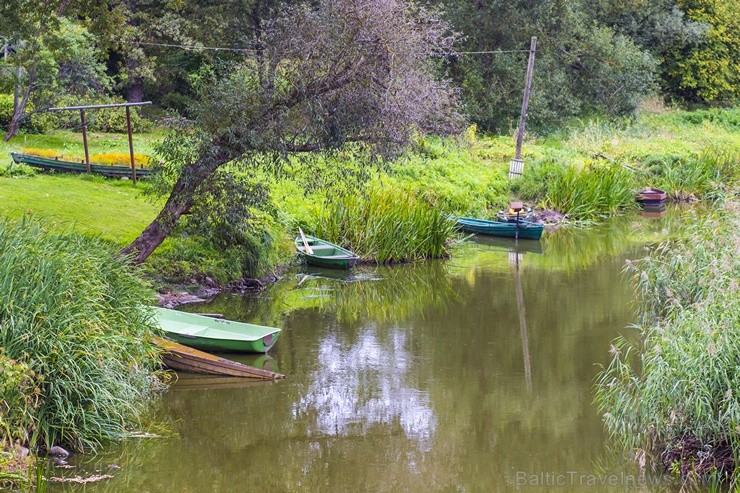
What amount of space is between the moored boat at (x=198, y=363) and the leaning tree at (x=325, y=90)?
4.13 m

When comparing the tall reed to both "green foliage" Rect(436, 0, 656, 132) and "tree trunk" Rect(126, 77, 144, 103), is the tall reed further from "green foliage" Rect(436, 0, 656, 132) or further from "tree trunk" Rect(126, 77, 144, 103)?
"tree trunk" Rect(126, 77, 144, 103)

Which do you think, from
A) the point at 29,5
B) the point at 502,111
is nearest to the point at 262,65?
the point at 29,5

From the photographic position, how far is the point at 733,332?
9.46m

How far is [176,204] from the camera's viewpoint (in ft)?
57.1

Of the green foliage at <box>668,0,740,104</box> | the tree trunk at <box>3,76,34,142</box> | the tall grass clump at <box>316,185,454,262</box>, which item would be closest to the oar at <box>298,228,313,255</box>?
the tall grass clump at <box>316,185,454,262</box>

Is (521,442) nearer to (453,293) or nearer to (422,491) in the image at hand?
(422,491)

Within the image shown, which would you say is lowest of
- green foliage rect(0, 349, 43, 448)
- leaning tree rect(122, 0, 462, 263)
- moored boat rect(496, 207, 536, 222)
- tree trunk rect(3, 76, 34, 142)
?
moored boat rect(496, 207, 536, 222)

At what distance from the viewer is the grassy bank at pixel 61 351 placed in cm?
981

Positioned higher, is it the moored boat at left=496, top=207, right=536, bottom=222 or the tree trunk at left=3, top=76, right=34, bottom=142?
the tree trunk at left=3, top=76, right=34, bottom=142

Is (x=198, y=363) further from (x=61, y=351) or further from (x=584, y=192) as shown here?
(x=584, y=192)

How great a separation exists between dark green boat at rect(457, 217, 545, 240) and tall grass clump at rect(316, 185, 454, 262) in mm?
3590

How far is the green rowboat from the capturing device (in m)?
14.3

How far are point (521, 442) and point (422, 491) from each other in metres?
1.94

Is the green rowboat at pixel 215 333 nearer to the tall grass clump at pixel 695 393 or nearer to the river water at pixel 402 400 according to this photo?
the river water at pixel 402 400
